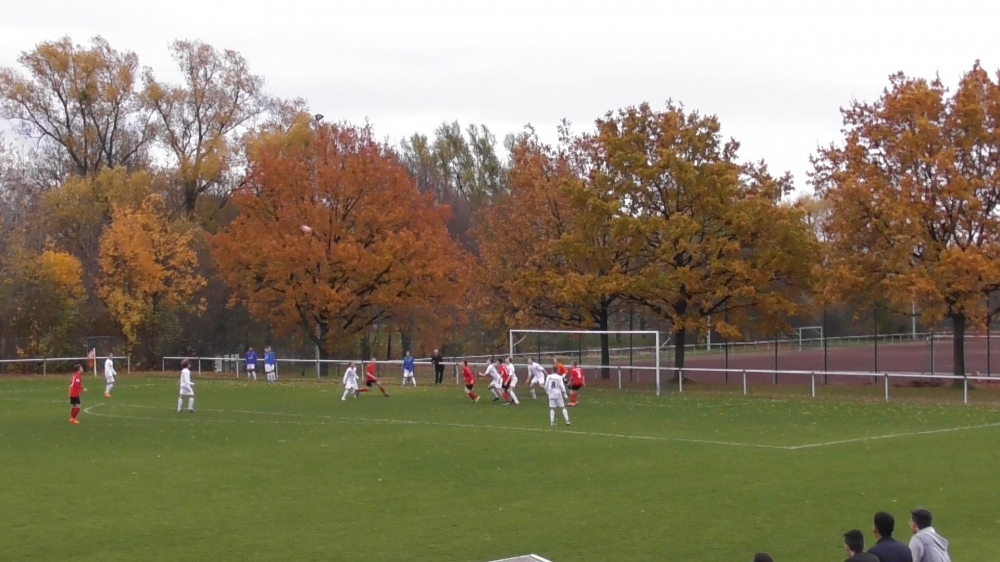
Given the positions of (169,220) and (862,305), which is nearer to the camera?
(862,305)

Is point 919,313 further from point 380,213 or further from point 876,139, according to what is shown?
point 380,213

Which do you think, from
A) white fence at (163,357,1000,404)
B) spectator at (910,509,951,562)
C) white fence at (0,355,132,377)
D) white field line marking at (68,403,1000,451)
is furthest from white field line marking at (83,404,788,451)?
white fence at (0,355,132,377)

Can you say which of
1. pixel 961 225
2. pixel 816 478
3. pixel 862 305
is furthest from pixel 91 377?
pixel 816 478

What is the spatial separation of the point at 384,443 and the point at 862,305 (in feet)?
70.5

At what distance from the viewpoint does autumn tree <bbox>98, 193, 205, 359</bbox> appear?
58188 mm

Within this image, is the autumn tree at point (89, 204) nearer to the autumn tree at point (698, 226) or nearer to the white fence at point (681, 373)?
the white fence at point (681, 373)

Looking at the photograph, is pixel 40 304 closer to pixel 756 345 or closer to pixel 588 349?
pixel 588 349

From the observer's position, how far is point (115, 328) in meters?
59.8

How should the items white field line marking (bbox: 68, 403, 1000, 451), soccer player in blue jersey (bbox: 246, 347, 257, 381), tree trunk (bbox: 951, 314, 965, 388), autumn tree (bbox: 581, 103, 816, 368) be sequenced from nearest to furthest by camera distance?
1. white field line marking (bbox: 68, 403, 1000, 451)
2. tree trunk (bbox: 951, 314, 965, 388)
3. autumn tree (bbox: 581, 103, 816, 368)
4. soccer player in blue jersey (bbox: 246, 347, 257, 381)

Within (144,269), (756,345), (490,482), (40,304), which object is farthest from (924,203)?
(40,304)


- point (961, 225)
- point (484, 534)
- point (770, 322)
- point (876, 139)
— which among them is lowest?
point (484, 534)

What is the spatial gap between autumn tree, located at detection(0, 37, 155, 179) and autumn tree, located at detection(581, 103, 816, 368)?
1256 inches

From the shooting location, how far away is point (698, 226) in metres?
41.2

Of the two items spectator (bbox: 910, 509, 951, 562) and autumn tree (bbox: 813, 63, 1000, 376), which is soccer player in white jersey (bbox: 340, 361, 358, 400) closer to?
autumn tree (bbox: 813, 63, 1000, 376)
